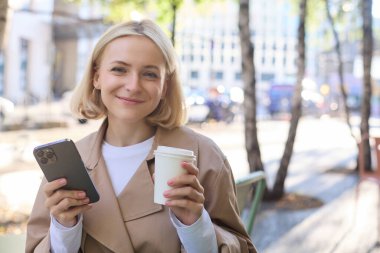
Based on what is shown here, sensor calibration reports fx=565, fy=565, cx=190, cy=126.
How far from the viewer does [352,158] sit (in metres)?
13.1

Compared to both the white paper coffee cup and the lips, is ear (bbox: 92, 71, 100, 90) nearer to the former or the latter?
the lips

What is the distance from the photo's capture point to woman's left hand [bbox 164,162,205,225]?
4.70ft

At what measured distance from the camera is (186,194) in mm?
1449

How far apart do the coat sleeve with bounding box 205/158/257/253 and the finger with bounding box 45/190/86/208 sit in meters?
0.40

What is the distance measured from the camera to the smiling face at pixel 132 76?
171 centimetres

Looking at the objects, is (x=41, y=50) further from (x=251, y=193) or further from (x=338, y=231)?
(x=251, y=193)

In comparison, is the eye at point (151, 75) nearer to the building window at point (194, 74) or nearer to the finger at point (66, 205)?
the finger at point (66, 205)

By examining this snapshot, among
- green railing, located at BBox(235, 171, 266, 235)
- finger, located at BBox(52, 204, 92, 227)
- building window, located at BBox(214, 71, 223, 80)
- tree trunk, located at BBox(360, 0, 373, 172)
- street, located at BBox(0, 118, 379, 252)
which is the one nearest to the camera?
finger, located at BBox(52, 204, 92, 227)

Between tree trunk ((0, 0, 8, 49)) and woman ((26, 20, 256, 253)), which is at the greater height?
tree trunk ((0, 0, 8, 49))

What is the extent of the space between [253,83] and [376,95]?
4002 centimetres

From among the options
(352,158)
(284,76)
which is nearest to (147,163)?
(352,158)

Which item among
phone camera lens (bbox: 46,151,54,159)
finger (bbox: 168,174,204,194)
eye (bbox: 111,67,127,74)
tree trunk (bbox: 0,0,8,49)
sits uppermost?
tree trunk (bbox: 0,0,8,49)

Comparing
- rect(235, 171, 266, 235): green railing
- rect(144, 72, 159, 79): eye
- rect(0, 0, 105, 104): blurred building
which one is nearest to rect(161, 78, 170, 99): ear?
rect(144, 72, 159, 79): eye

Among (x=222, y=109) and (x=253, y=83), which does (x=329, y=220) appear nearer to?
(x=253, y=83)
